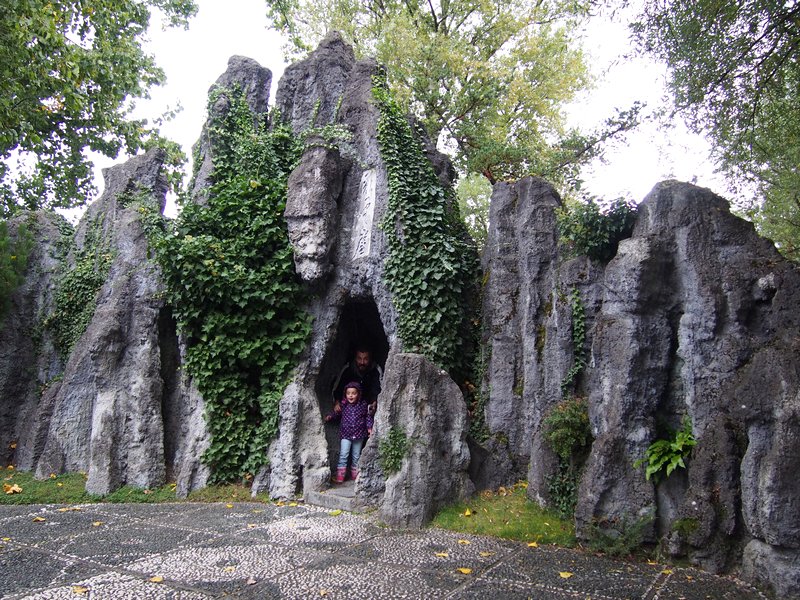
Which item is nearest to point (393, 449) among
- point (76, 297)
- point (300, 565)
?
point (300, 565)

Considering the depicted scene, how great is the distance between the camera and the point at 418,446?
8.03 metres

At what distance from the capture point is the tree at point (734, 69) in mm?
7109

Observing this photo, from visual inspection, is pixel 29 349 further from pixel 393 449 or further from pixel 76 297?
pixel 393 449

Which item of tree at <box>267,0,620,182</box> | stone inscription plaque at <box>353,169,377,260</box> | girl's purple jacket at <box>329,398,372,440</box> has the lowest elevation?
girl's purple jacket at <box>329,398,372,440</box>

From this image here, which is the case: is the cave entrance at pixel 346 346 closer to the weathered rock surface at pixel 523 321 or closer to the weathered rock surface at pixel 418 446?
the weathered rock surface at pixel 418 446

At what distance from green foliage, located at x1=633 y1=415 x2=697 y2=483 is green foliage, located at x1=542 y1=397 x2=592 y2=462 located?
876 mm

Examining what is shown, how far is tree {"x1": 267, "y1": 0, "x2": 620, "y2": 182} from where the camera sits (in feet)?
61.7

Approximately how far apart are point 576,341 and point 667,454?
230 cm

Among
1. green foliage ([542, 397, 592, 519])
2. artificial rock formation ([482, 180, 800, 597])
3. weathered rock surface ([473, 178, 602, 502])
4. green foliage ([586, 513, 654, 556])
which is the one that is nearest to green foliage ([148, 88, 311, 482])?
weathered rock surface ([473, 178, 602, 502])

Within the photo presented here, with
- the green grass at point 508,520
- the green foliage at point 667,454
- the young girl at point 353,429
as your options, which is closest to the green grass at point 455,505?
the green grass at point 508,520

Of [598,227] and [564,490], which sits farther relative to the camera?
[598,227]

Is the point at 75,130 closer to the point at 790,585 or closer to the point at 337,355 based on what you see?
the point at 337,355

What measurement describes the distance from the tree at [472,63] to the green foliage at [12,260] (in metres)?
9.88

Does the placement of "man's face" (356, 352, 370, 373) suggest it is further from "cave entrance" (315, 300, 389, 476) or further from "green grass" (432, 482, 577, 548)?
"green grass" (432, 482, 577, 548)
